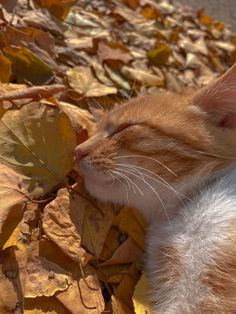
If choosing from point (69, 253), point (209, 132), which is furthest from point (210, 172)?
point (69, 253)

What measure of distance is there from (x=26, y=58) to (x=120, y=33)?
45.4 inches

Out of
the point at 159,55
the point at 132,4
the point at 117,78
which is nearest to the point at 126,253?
the point at 117,78

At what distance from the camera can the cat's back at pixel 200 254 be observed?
1.21 meters

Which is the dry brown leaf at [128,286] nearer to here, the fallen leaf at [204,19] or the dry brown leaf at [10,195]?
the dry brown leaf at [10,195]

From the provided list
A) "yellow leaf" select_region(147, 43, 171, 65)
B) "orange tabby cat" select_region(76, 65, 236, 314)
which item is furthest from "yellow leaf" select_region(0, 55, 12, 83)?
"yellow leaf" select_region(147, 43, 171, 65)

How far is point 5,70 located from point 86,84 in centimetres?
39

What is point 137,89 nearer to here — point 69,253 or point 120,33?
point 120,33

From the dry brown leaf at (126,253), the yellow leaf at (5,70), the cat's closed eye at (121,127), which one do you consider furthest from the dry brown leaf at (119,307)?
the yellow leaf at (5,70)

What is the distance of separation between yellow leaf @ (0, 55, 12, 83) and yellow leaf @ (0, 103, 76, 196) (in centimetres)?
23

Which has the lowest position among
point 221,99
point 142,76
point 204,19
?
point 204,19

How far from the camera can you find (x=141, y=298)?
4.34ft

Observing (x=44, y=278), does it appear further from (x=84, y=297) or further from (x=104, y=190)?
(x=104, y=190)

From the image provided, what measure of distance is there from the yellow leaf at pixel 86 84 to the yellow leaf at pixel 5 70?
31cm

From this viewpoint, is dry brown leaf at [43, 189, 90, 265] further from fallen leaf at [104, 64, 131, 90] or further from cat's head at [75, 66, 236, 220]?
fallen leaf at [104, 64, 131, 90]
